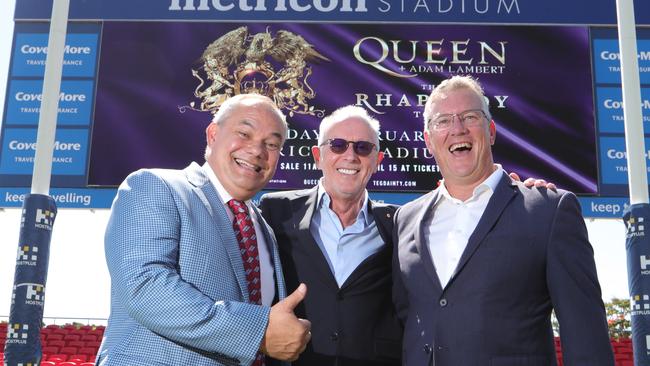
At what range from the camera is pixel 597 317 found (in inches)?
83.3

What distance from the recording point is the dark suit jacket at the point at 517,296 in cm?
212

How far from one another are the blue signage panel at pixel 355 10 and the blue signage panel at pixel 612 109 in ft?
3.23

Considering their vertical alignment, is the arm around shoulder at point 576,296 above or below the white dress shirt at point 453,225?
below

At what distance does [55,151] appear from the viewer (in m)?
7.48

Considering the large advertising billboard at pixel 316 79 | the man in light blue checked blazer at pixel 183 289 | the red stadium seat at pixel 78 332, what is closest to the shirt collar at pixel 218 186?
the man in light blue checked blazer at pixel 183 289

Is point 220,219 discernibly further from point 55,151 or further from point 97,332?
point 97,332

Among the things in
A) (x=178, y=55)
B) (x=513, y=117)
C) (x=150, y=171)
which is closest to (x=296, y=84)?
(x=178, y=55)

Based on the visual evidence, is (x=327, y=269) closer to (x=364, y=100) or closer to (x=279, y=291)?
(x=279, y=291)

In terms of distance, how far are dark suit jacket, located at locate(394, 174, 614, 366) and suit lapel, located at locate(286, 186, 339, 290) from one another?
17.3 inches

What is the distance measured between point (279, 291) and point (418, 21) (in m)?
6.41

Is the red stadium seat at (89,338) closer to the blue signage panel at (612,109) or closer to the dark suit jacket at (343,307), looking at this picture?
the blue signage panel at (612,109)

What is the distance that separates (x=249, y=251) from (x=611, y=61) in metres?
6.87

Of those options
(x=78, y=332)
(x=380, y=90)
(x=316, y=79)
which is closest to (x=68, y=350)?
(x=78, y=332)

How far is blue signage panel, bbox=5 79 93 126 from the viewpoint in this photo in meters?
7.62
